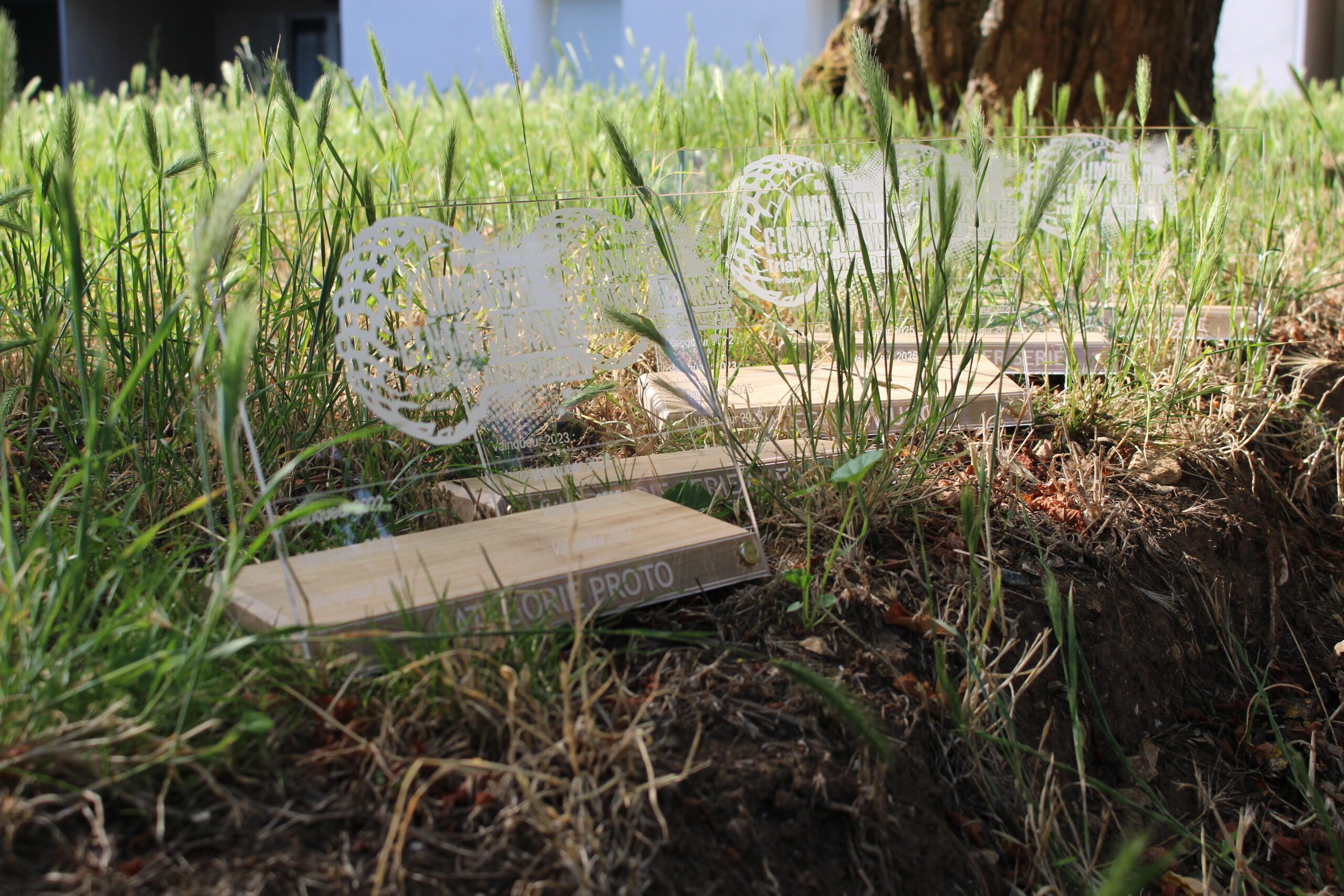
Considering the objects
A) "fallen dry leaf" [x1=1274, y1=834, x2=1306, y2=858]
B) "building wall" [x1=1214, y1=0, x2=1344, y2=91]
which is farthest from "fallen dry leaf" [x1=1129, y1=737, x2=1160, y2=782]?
"building wall" [x1=1214, y1=0, x2=1344, y2=91]

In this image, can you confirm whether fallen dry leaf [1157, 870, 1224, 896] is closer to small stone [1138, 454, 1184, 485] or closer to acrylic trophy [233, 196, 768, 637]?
acrylic trophy [233, 196, 768, 637]

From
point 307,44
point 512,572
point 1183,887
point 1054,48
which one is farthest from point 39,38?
point 1183,887

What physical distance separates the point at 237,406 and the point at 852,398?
2.69 feet

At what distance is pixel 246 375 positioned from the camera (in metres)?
1.38

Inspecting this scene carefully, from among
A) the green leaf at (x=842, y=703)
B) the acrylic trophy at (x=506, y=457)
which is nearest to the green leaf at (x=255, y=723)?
the acrylic trophy at (x=506, y=457)

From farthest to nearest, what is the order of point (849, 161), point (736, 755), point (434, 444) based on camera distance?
1. point (849, 161)
2. point (434, 444)
3. point (736, 755)

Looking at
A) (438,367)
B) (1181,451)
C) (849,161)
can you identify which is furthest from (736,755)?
(849,161)

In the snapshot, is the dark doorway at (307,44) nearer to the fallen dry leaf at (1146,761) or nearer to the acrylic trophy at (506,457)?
the acrylic trophy at (506,457)

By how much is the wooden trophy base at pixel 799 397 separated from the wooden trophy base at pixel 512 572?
0.29 meters

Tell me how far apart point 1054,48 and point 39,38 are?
11056 millimetres

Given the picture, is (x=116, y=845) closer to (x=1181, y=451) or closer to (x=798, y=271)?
(x=798, y=271)

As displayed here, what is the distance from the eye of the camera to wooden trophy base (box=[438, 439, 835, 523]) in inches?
55.7

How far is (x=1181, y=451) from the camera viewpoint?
73.3 inches

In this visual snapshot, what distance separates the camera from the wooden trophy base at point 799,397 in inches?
63.9
